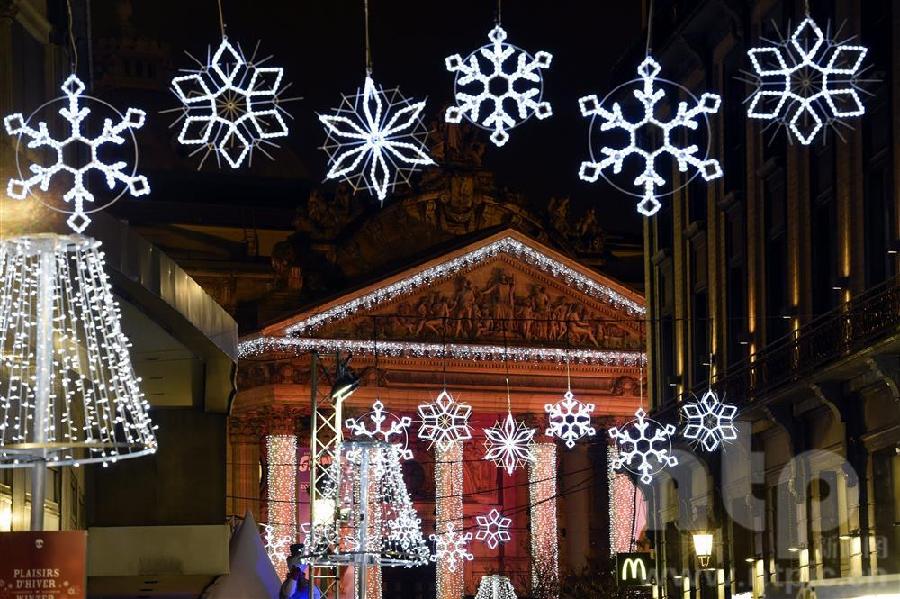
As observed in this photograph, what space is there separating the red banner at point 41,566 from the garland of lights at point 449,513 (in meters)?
49.0

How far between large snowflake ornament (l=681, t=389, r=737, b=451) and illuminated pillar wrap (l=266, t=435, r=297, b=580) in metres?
26.5

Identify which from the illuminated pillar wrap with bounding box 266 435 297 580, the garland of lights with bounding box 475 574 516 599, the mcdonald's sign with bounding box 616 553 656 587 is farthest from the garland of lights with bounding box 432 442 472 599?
the mcdonald's sign with bounding box 616 553 656 587

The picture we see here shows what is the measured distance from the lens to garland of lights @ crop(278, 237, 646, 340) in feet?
193

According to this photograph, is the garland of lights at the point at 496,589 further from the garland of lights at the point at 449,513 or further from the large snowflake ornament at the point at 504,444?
the garland of lights at the point at 449,513

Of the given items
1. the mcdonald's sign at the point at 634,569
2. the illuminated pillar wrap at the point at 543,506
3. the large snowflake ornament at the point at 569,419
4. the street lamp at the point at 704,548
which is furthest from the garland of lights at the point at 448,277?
the street lamp at the point at 704,548

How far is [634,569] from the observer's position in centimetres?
3538

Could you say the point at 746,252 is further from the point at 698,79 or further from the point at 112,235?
the point at 112,235

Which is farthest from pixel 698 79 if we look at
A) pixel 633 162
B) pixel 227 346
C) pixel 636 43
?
pixel 227 346

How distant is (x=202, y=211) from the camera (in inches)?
2753

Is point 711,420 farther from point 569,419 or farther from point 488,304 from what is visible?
point 569,419

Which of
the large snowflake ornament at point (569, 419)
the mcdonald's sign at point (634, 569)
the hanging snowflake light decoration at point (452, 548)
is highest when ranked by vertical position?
the large snowflake ornament at point (569, 419)

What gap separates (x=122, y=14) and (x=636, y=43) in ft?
173

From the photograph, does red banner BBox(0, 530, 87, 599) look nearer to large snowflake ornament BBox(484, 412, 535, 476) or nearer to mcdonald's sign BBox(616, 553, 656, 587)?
mcdonald's sign BBox(616, 553, 656, 587)

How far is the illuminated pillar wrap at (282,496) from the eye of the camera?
5753 cm
